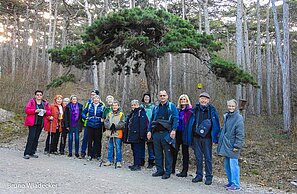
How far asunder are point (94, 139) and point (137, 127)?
1.48 metres

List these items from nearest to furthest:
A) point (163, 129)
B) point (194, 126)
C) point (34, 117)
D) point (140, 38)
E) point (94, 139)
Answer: point (194, 126) < point (163, 129) < point (34, 117) < point (140, 38) < point (94, 139)

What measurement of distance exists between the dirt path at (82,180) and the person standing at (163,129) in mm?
303

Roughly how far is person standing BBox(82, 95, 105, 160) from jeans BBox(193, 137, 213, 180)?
267 cm

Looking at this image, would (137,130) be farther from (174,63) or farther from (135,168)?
(174,63)

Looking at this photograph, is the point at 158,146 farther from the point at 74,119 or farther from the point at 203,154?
the point at 74,119

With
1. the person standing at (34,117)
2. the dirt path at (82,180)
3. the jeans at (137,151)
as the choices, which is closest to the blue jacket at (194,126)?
the dirt path at (82,180)

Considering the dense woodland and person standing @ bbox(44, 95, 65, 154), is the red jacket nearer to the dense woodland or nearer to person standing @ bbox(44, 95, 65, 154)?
person standing @ bbox(44, 95, 65, 154)

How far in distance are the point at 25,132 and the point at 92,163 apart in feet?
21.1

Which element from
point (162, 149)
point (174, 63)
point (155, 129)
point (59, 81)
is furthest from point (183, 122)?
point (174, 63)

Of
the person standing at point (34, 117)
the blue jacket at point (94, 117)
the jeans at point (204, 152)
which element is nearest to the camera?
the jeans at point (204, 152)

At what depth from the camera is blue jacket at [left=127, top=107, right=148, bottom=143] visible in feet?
22.4

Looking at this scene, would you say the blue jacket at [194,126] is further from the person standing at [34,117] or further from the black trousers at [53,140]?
the black trousers at [53,140]

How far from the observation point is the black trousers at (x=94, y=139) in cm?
772

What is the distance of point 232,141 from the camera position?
559 cm
